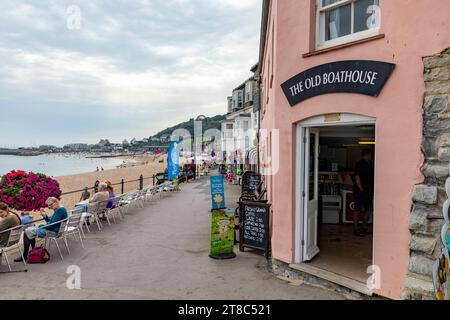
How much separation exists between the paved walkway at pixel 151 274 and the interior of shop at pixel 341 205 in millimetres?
892

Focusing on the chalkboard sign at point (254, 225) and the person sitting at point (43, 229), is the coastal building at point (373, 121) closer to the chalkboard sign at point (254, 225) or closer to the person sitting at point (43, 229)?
the chalkboard sign at point (254, 225)

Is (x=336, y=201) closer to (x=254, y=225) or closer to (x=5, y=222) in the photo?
(x=254, y=225)

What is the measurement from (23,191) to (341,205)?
Answer: 7721mm

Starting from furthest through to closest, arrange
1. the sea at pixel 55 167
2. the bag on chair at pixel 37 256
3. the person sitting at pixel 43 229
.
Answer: the sea at pixel 55 167
the person sitting at pixel 43 229
the bag on chair at pixel 37 256

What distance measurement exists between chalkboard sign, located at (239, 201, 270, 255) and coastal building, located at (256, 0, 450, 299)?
0.83m

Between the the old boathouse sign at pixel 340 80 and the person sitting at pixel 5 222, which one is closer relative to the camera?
the the old boathouse sign at pixel 340 80

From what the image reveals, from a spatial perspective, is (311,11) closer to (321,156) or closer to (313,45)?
(313,45)

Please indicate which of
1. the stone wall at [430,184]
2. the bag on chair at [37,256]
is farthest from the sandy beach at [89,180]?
the stone wall at [430,184]

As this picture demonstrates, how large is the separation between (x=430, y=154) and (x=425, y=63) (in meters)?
1.06

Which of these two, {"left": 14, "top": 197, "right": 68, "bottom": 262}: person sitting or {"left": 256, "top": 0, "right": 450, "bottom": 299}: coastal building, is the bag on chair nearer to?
{"left": 14, "top": 197, "right": 68, "bottom": 262}: person sitting

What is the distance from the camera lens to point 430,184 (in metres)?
4.25

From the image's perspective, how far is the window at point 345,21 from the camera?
513 centimetres

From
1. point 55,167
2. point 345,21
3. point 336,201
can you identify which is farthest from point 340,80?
point 55,167
